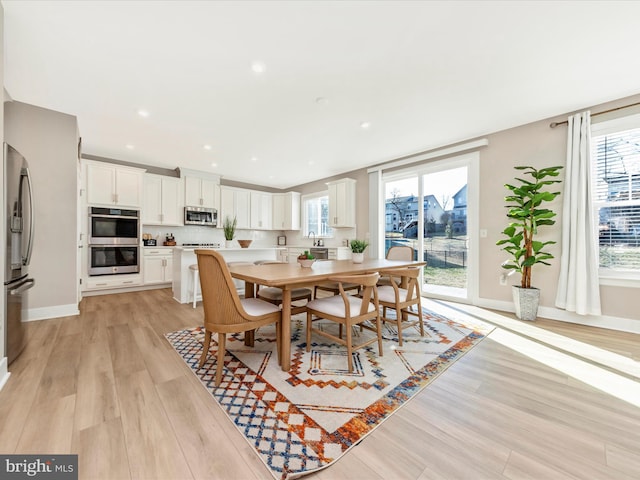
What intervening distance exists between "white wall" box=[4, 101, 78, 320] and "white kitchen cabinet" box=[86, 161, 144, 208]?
131cm

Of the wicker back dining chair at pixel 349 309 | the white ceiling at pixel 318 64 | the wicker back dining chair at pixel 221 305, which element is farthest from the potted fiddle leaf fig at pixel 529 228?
the wicker back dining chair at pixel 221 305

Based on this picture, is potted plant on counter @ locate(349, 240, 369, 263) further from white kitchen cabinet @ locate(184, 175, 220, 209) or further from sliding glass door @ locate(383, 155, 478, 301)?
white kitchen cabinet @ locate(184, 175, 220, 209)

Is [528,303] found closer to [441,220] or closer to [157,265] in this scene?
[441,220]

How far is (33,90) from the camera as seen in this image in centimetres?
270

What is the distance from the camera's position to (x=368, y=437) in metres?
1.28

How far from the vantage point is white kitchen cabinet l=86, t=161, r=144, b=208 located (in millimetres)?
4379

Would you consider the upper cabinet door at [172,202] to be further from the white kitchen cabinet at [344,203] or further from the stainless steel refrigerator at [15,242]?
the white kitchen cabinet at [344,203]

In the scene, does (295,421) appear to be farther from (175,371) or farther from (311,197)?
(311,197)

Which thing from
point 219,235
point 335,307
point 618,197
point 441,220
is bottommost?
point 335,307

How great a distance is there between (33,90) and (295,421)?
4.09m

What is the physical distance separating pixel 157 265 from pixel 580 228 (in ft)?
21.4

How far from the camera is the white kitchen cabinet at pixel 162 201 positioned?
5.06 metres

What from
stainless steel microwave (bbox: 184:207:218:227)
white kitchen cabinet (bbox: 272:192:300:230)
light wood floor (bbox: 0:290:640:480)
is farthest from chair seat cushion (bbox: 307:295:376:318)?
white kitchen cabinet (bbox: 272:192:300:230)

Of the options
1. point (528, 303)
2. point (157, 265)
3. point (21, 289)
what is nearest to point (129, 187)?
point (157, 265)
